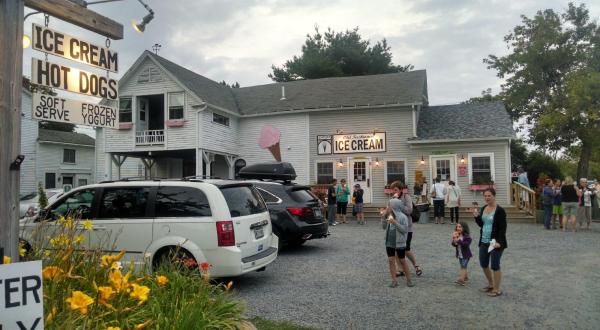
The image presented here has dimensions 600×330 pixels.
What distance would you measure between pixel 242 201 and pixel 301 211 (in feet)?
10.3

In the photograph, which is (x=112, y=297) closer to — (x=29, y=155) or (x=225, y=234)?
(x=225, y=234)

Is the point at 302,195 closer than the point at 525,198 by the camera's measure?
Yes

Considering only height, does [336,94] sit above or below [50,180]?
above

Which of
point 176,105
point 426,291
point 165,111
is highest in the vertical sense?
point 176,105

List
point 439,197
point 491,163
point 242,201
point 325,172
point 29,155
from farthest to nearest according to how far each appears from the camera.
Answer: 1. point 29,155
2. point 325,172
3. point 491,163
4. point 439,197
5. point 242,201

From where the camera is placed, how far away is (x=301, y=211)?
32.1ft

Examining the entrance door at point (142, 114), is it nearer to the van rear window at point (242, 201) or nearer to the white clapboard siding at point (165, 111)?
the white clapboard siding at point (165, 111)

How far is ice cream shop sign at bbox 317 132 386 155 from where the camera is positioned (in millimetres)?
21016

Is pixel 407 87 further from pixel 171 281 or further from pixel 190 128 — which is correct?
pixel 171 281

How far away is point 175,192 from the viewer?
6.47 m

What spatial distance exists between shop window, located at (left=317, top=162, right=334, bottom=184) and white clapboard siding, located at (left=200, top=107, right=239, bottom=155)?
4561mm

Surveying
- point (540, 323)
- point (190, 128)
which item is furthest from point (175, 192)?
point (190, 128)

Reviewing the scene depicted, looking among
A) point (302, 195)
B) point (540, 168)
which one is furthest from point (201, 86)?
point (540, 168)

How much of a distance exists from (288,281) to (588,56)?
29.7m
